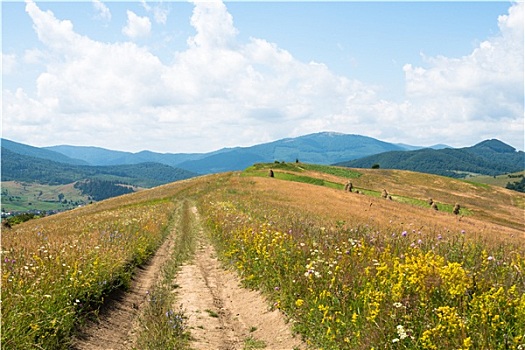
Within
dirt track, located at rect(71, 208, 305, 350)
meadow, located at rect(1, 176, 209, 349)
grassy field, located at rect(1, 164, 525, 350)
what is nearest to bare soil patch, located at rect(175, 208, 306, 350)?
dirt track, located at rect(71, 208, 305, 350)

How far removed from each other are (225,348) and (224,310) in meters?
2.49

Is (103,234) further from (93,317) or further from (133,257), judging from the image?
(93,317)

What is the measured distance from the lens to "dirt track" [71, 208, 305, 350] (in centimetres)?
763

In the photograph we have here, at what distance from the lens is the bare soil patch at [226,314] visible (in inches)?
310

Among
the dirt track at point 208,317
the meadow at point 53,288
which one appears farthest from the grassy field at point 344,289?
the dirt track at point 208,317

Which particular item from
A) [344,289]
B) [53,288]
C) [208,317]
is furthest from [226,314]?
[53,288]

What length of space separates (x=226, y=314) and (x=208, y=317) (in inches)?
24.1

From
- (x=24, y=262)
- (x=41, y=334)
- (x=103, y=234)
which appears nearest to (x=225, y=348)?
(x=41, y=334)

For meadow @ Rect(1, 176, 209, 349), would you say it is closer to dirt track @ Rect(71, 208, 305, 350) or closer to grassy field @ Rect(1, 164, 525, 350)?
grassy field @ Rect(1, 164, 525, 350)

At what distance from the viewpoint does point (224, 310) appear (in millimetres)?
10141

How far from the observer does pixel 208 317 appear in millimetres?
9367

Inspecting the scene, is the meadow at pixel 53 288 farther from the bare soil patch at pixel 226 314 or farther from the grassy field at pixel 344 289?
the bare soil patch at pixel 226 314

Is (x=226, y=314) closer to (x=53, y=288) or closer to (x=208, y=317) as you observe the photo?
(x=208, y=317)

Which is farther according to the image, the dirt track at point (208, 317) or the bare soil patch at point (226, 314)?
the bare soil patch at point (226, 314)
